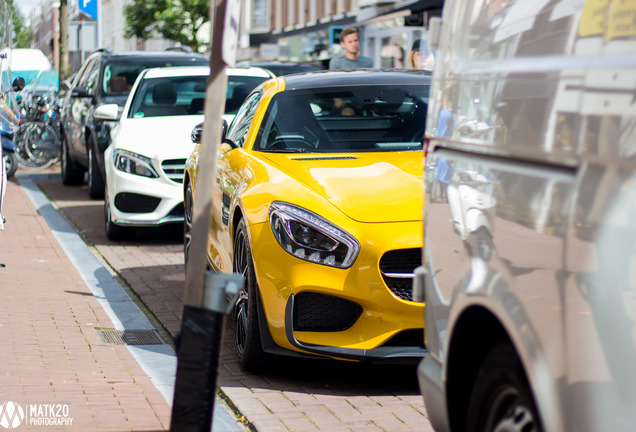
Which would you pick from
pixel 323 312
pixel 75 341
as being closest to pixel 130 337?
pixel 75 341

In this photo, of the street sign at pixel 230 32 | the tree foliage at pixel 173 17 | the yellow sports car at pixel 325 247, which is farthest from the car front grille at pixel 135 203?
the tree foliage at pixel 173 17

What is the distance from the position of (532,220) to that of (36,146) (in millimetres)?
17000

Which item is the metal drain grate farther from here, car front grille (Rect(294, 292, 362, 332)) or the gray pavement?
car front grille (Rect(294, 292, 362, 332))

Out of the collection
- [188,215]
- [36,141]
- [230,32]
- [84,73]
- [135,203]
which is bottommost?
[36,141]

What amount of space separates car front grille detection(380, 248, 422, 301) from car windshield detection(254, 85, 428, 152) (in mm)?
1478

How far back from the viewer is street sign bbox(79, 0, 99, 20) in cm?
2528

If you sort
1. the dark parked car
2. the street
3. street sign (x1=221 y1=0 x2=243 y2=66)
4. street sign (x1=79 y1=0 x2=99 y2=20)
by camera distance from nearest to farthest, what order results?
street sign (x1=221 y1=0 x2=243 y2=66), the street, the dark parked car, street sign (x1=79 y1=0 x2=99 y2=20)

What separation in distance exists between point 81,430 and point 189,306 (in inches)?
51.4

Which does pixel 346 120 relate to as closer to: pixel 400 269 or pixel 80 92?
pixel 400 269

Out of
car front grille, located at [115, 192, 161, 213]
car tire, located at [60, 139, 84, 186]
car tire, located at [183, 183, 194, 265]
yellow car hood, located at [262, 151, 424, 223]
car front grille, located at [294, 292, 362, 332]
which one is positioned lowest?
car tire, located at [60, 139, 84, 186]

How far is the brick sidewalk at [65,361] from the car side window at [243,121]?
1.47 metres

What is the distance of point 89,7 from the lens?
2542 centimetres

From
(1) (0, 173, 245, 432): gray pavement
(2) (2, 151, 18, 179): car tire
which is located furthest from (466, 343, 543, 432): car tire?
(2) (2, 151, 18, 179): car tire

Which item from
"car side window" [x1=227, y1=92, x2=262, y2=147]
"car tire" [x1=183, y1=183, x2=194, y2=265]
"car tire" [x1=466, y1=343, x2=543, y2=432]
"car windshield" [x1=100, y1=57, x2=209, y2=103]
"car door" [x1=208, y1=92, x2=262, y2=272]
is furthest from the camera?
"car windshield" [x1=100, y1=57, x2=209, y2=103]
